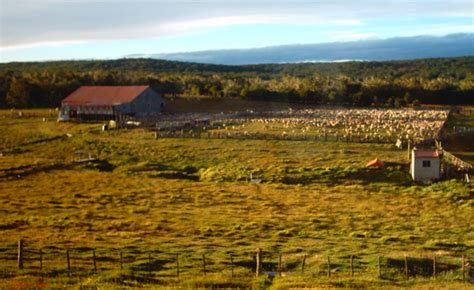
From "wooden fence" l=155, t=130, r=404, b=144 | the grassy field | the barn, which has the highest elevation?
the barn

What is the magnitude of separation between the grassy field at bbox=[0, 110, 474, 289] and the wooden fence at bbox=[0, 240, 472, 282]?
7cm

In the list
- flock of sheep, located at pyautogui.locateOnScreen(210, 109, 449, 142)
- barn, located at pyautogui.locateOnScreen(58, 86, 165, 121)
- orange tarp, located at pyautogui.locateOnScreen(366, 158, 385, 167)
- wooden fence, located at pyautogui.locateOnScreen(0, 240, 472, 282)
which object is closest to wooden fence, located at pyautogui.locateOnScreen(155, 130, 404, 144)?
flock of sheep, located at pyautogui.locateOnScreen(210, 109, 449, 142)

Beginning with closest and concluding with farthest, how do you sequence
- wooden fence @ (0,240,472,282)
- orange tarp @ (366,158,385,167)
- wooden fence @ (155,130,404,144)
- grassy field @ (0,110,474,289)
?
wooden fence @ (0,240,472,282) → grassy field @ (0,110,474,289) → orange tarp @ (366,158,385,167) → wooden fence @ (155,130,404,144)

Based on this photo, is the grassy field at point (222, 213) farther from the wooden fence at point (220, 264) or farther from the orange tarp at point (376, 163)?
the orange tarp at point (376, 163)

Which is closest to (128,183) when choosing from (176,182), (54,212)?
(176,182)

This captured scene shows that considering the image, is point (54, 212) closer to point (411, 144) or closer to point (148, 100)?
point (411, 144)

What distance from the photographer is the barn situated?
233ft

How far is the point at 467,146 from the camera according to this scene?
49938 mm

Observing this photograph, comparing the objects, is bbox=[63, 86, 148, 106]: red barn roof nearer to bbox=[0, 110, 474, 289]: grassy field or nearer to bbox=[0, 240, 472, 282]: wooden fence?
bbox=[0, 110, 474, 289]: grassy field

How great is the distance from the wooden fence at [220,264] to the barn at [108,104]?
48.2m

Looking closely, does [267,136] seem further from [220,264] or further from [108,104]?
[220,264]

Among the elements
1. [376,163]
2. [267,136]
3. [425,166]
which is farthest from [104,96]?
[425,166]

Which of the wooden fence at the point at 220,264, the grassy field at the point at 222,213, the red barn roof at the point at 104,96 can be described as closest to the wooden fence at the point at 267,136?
the grassy field at the point at 222,213

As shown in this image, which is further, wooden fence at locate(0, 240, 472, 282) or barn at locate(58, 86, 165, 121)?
barn at locate(58, 86, 165, 121)
